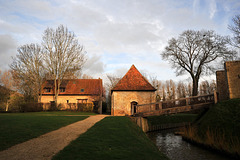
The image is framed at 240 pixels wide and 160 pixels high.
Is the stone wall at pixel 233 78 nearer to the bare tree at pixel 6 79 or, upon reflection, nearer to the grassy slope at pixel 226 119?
the grassy slope at pixel 226 119

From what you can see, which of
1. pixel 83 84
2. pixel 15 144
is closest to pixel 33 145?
pixel 15 144

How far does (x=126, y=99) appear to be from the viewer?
21.8 meters

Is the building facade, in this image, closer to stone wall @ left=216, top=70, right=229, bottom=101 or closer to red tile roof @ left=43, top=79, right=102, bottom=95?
red tile roof @ left=43, top=79, right=102, bottom=95

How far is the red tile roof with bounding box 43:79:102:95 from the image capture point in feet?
109

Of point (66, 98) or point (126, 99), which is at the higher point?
point (66, 98)

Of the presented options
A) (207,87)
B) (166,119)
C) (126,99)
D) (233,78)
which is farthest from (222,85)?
(207,87)

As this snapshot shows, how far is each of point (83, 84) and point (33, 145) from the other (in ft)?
99.0

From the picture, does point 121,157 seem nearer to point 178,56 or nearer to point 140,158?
point 140,158

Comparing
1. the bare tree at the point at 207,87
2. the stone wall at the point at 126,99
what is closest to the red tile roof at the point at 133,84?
the stone wall at the point at 126,99

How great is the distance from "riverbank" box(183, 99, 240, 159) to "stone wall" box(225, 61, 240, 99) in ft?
8.41

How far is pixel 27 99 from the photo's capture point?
111ft

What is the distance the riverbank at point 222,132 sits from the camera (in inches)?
344

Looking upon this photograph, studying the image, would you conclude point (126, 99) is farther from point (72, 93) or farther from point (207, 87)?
point (207, 87)

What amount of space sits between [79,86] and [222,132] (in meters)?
29.2
